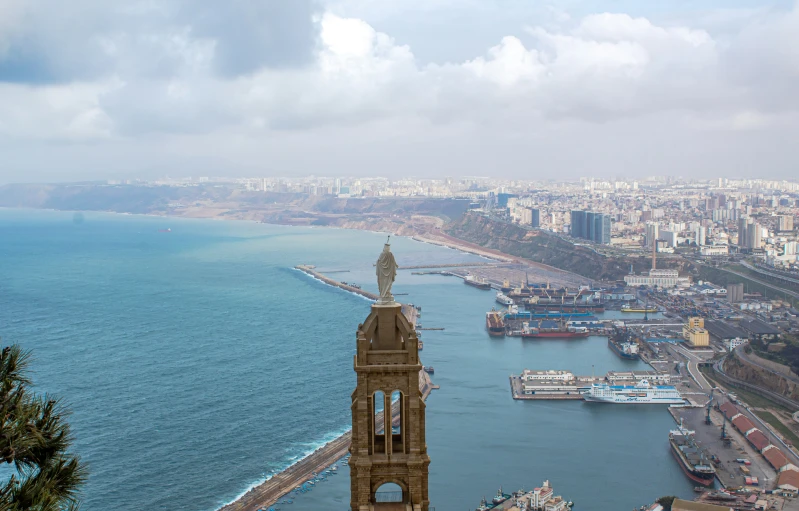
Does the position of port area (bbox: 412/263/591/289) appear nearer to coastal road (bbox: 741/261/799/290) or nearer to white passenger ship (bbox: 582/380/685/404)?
coastal road (bbox: 741/261/799/290)

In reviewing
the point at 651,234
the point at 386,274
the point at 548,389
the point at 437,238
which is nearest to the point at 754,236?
the point at 651,234

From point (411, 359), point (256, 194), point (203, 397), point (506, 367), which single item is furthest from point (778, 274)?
point (256, 194)

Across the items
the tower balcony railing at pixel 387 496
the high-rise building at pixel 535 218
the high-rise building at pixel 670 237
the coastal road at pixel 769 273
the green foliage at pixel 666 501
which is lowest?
the green foliage at pixel 666 501

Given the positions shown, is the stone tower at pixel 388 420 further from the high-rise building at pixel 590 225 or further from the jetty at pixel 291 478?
the high-rise building at pixel 590 225

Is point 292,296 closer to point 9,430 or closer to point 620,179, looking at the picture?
point 9,430

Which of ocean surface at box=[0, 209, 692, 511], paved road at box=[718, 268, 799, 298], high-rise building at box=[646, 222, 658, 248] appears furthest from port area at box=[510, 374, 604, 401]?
high-rise building at box=[646, 222, 658, 248]

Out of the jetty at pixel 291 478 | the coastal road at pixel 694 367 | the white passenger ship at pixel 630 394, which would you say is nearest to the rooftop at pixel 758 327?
the coastal road at pixel 694 367
